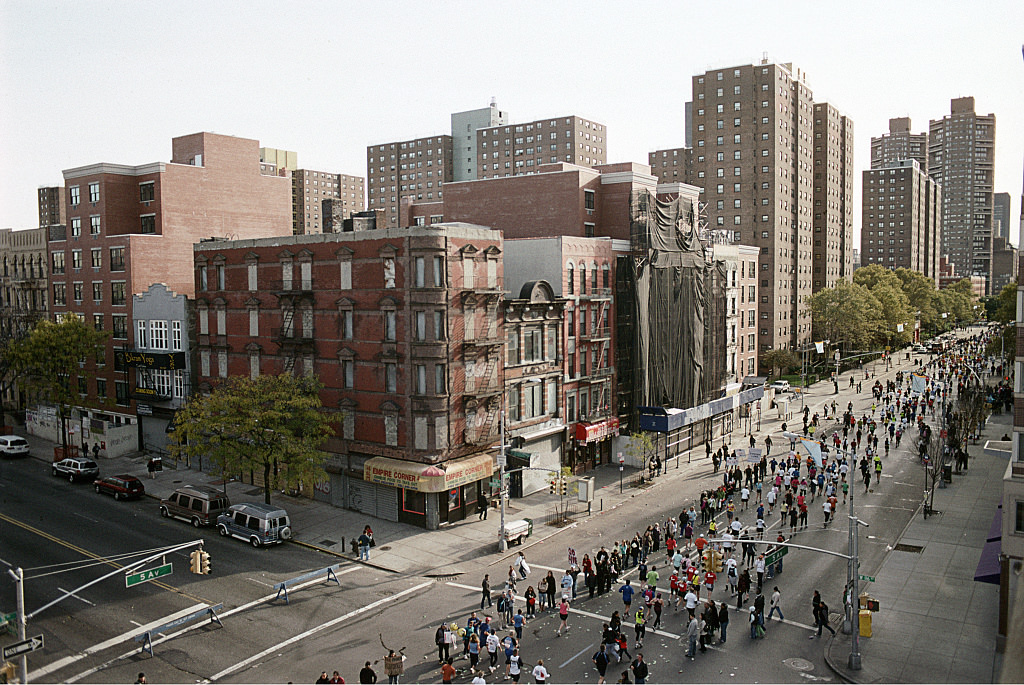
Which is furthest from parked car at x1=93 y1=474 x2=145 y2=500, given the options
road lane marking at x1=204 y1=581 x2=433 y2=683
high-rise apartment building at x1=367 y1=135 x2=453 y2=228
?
high-rise apartment building at x1=367 y1=135 x2=453 y2=228

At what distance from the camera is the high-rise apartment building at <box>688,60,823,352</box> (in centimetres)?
10794

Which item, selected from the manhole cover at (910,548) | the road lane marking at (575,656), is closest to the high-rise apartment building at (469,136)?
the manhole cover at (910,548)

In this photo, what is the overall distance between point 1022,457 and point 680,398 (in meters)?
32.7

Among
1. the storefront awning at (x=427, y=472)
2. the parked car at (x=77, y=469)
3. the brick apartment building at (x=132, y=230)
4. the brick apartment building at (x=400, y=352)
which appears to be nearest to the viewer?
the storefront awning at (x=427, y=472)

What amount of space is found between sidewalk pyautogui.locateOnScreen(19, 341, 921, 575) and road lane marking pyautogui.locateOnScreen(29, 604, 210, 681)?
938cm

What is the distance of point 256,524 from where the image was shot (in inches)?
1547

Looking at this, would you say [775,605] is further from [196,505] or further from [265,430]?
[196,505]

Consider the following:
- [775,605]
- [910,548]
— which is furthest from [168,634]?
[910,548]

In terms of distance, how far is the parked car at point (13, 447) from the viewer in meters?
59.5

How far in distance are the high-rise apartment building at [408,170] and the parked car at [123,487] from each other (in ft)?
423

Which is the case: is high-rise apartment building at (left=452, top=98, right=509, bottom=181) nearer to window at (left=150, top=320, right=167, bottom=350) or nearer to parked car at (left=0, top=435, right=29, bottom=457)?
window at (left=150, top=320, right=167, bottom=350)

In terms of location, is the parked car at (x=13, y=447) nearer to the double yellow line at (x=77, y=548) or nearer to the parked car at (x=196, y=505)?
the double yellow line at (x=77, y=548)

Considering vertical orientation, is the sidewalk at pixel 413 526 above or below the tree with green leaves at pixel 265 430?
below

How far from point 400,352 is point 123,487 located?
795 inches
